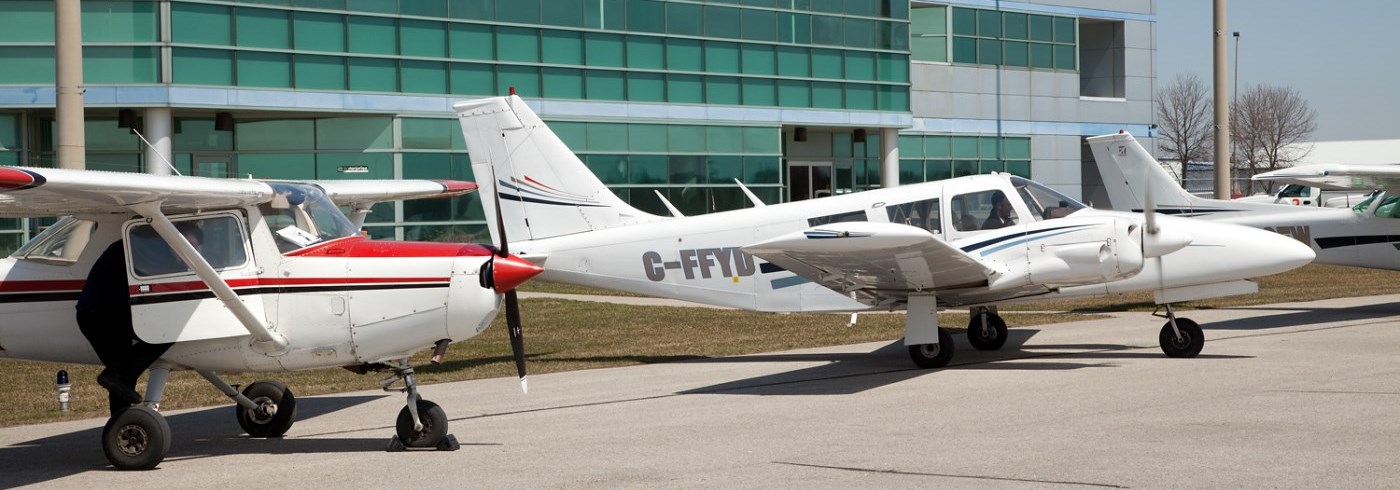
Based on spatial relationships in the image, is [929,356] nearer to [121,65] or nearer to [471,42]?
[471,42]

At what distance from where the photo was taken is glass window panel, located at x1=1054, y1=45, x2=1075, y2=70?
45.7 metres

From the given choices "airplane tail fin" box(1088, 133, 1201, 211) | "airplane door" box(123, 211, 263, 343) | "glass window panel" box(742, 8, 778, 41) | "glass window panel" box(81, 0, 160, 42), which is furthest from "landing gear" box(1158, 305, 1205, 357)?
"glass window panel" box(742, 8, 778, 41)

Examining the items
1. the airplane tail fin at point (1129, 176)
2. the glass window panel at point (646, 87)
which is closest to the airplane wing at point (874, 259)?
the airplane tail fin at point (1129, 176)

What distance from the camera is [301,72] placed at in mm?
29984

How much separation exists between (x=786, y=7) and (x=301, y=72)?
13806mm

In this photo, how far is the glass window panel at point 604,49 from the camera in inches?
1328

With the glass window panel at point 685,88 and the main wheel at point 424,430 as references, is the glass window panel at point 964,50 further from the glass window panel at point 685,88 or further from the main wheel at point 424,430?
the main wheel at point 424,430

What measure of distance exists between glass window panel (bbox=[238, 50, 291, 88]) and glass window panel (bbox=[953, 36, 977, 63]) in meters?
22.5

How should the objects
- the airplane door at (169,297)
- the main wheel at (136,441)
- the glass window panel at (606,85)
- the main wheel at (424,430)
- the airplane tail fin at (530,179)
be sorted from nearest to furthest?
1. the main wheel at (136,441)
2. the airplane door at (169,297)
3. the main wheel at (424,430)
4. the airplane tail fin at (530,179)
5. the glass window panel at (606,85)

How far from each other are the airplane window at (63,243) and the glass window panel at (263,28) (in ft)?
68.3

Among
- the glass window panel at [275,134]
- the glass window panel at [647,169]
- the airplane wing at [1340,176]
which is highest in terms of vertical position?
the glass window panel at [275,134]

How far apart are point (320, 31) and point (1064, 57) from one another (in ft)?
87.8

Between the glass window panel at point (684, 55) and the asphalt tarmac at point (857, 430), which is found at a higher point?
the glass window panel at point (684, 55)

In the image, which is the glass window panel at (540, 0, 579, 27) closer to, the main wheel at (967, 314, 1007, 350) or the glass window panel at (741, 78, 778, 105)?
the glass window panel at (741, 78, 778, 105)
